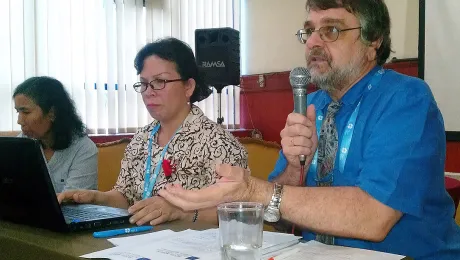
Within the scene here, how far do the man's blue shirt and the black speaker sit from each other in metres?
2.64

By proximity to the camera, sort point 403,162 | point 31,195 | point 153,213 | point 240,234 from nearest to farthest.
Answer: point 240,234 → point 403,162 → point 31,195 → point 153,213

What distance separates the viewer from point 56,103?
2.73m

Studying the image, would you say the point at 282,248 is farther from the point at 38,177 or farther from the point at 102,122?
the point at 102,122

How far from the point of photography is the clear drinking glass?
949 millimetres

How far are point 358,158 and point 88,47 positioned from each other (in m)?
3.02

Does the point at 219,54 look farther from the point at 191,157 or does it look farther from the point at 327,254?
the point at 327,254

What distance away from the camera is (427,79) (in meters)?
3.17

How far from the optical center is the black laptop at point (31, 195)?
1.26m

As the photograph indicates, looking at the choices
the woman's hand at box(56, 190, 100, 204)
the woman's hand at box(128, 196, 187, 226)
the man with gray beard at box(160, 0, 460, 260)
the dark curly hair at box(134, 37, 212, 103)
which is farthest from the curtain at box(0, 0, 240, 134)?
the man with gray beard at box(160, 0, 460, 260)

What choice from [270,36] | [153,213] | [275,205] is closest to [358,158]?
[275,205]

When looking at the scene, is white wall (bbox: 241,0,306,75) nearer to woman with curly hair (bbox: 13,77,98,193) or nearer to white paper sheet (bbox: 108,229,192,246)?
woman with curly hair (bbox: 13,77,98,193)

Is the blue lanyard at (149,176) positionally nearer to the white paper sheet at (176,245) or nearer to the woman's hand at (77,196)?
the woman's hand at (77,196)

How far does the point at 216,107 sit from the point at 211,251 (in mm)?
3769

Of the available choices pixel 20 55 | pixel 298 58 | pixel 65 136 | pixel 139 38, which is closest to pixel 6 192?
pixel 65 136
